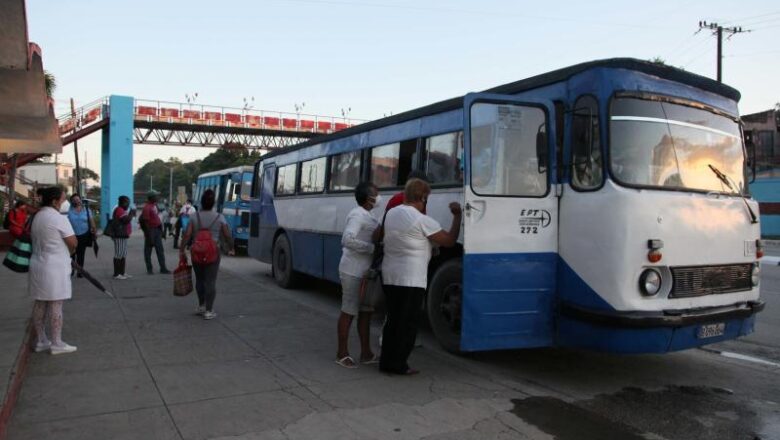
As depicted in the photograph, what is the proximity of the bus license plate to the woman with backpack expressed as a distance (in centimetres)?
572

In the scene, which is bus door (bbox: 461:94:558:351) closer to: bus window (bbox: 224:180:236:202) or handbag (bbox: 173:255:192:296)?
handbag (bbox: 173:255:192:296)

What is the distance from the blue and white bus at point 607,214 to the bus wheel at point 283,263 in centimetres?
563

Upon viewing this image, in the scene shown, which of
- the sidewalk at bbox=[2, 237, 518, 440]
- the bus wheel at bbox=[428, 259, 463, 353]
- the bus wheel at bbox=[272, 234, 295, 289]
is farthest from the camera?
the bus wheel at bbox=[272, 234, 295, 289]

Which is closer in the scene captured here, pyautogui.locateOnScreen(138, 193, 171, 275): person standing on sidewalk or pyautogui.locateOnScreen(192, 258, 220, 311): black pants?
pyautogui.locateOnScreen(192, 258, 220, 311): black pants

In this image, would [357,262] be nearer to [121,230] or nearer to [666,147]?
[666,147]

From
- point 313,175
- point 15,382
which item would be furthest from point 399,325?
point 313,175

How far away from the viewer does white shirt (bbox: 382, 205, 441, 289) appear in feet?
16.9

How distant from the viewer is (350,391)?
16.5 ft

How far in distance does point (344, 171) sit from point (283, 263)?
309cm

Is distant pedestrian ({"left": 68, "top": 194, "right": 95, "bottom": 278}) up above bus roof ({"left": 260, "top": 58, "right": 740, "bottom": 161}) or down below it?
below

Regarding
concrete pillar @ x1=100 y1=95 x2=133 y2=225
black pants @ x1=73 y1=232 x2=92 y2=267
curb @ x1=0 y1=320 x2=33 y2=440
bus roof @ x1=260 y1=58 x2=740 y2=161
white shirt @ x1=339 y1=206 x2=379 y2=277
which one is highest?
concrete pillar @ x1=100 y1=95 x2=133 y2=225

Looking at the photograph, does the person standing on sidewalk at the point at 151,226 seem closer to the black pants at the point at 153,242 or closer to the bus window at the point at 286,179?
the black pants at the point at 153,242

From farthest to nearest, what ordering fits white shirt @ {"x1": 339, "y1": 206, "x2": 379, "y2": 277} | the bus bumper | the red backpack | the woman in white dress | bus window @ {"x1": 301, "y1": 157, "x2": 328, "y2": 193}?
bus window @ {"x1": 301, "y1": 157, "x2": 328, "y2": 193} < the red backpack < the woman in white dress < white shirt @ {"x1": 339, "y1": 206, "x2": 379, "y2": 277} < the bus bumper

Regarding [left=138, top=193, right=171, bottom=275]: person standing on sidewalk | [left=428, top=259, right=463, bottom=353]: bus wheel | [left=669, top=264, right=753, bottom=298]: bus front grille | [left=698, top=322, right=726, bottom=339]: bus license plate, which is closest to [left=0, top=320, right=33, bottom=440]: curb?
[left=428, top=259, right=463, bottom=353]: bus wheel
